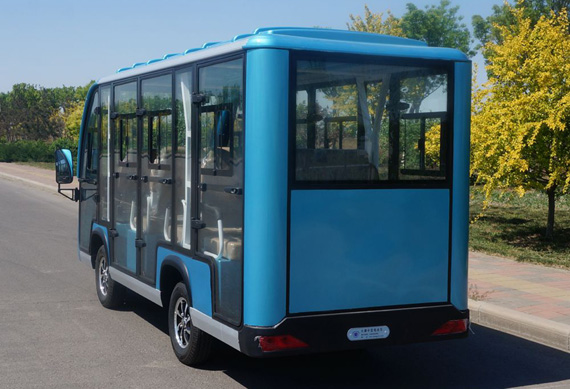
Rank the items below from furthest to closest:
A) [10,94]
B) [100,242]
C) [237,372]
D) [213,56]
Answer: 1. [10,94]
2. [100,242]
3. [237,372]
4. [213,56]

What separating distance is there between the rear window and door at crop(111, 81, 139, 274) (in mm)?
2536

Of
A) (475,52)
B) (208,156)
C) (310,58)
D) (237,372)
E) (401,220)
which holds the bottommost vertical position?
(237,372)

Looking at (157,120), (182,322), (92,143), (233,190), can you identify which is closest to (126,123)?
(157,120)

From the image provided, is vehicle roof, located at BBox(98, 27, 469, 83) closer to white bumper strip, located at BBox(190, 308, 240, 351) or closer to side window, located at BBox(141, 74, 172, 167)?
side window, located at BBox(141, 74, 172, 167)

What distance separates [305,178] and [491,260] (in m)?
7.08

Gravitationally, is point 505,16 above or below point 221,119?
above

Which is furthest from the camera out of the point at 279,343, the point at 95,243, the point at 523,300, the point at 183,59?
the point at 95,243

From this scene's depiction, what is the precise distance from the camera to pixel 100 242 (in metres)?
8.95

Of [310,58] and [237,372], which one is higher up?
[310,58]

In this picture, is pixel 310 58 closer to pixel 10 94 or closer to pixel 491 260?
pixel 491 260

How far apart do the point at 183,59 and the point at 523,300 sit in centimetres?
474

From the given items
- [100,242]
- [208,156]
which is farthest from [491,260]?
[208,156]

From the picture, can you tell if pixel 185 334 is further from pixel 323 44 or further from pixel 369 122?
pixel 323 44

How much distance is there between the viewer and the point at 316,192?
18.0ft
